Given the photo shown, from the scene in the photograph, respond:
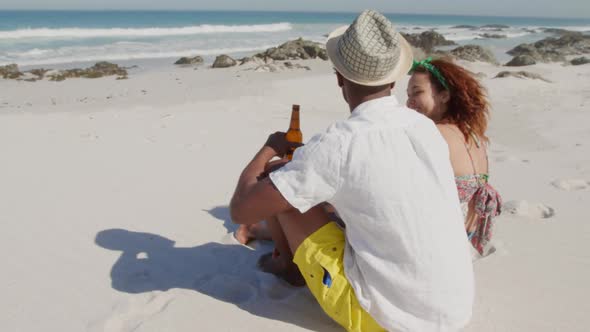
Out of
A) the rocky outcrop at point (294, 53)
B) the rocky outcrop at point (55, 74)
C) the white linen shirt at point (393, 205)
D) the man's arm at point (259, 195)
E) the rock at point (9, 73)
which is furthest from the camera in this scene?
the rocky outcrop at point (294, 53)

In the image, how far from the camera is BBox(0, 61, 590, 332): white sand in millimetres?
2541

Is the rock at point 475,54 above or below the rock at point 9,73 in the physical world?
below

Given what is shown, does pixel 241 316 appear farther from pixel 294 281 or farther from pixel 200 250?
pixel 200 250

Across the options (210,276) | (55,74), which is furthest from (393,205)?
(55,74)

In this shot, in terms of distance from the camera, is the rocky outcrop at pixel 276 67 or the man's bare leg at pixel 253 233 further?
the rocky outcrop at pixel 276 67

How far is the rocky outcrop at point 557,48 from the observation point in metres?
20.2

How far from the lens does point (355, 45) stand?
1.89 m

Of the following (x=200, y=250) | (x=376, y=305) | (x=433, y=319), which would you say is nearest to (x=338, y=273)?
(x=376, y=305)

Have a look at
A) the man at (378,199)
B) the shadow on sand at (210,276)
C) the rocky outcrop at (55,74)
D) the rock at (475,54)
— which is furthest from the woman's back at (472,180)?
the rock at (475,54)

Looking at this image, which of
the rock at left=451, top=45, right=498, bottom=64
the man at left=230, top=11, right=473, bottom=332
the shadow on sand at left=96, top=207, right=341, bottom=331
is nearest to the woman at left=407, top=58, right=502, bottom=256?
the man at left=230, top=11, right=473, bottom=332

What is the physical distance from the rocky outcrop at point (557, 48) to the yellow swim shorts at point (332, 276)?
19.2 m

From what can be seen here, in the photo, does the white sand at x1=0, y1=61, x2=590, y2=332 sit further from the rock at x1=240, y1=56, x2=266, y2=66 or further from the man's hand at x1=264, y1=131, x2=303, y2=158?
the rock at x1=240, y1=56, x2=266, y2=66

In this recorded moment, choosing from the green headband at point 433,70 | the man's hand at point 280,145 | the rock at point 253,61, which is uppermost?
the green headband at point 433,70

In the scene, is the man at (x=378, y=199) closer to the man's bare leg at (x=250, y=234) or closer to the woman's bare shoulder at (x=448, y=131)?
the woman's bare shoulder at (x=448, y=131)
